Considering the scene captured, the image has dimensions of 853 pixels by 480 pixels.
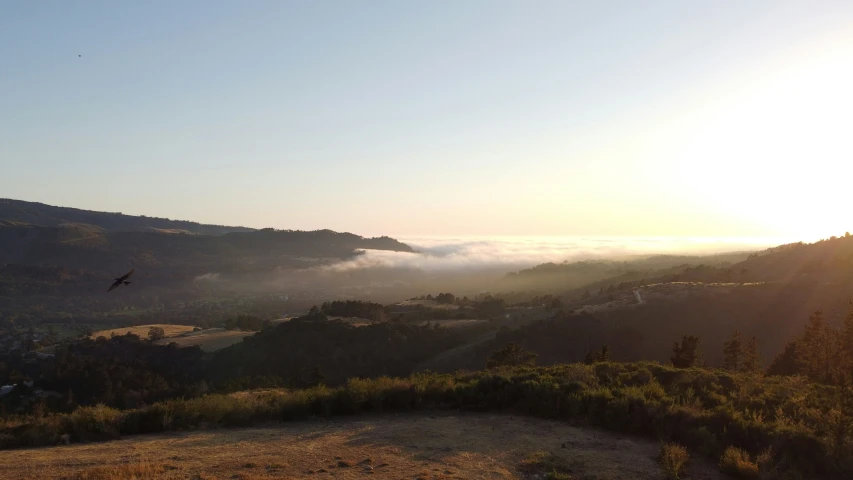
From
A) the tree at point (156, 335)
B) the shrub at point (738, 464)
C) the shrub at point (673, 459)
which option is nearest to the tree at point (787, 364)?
the shrub at point (738, 464)

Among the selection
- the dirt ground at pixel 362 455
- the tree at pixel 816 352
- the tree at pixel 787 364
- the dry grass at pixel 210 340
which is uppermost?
the dirt ground at pixel 362 455

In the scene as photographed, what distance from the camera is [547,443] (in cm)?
1173

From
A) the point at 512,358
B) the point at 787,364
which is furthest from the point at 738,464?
the point at 787,364

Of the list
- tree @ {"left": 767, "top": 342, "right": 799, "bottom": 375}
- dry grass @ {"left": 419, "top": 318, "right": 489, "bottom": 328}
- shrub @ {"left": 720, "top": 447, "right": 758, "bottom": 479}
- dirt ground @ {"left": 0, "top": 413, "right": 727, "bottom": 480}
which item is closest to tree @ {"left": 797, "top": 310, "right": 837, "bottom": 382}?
tree @ {"left": 767, "top": 342, "right": 799, "bottom": 375}

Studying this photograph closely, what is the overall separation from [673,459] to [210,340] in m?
73.7

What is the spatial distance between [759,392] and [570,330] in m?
40.1

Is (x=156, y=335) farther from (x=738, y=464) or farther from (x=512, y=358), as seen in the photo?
(x=738, y=464)

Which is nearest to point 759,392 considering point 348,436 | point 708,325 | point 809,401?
point 809,401

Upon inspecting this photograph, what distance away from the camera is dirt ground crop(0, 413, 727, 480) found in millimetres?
9273

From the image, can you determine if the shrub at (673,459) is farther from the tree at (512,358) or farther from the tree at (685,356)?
the tree at (512,358)

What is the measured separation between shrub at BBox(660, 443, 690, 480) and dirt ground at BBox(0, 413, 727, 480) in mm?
195

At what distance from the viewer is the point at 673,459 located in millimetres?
10250

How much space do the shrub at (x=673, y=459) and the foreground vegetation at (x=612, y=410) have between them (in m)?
0.77

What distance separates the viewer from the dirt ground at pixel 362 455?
927 centimetres
